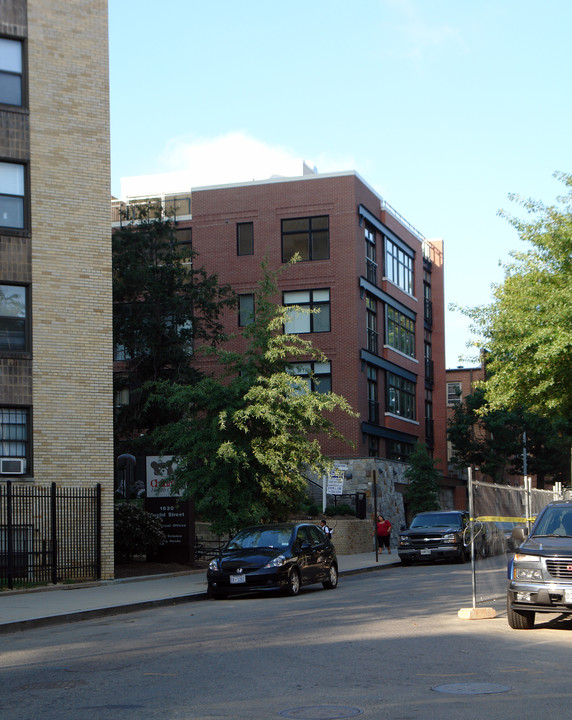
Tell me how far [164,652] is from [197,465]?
1427cm

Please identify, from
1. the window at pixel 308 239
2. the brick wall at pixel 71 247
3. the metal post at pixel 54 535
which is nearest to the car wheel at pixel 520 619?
the metal post at pixel 54 535

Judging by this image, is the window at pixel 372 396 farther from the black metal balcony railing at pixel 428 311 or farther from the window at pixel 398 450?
the black metal balcony railing at pixel 428 311

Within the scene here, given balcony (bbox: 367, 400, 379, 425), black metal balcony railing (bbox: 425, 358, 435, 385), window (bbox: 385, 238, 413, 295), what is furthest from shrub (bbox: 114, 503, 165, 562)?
black metal balcony railing (bbox: 425, 358, 435, 385)

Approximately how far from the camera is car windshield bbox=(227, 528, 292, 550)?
2091cm

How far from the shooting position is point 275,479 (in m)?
25.0

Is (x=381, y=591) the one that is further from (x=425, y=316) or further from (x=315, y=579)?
(x=425, y=316)

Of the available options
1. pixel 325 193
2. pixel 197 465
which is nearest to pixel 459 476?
pixel 325 193

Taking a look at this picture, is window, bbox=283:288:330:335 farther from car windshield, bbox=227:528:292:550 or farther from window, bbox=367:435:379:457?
car windshield, bbox=227:528:292:550

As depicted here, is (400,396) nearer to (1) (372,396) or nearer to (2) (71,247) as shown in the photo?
(1) (372,396)

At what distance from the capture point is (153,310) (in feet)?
140

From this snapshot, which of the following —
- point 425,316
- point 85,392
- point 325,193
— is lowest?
point 85,392

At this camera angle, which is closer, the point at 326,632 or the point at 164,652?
the point at 164,652

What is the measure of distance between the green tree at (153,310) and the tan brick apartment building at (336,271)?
13.4 feet

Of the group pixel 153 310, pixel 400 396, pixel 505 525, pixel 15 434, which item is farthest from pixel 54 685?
pixel 400 396
